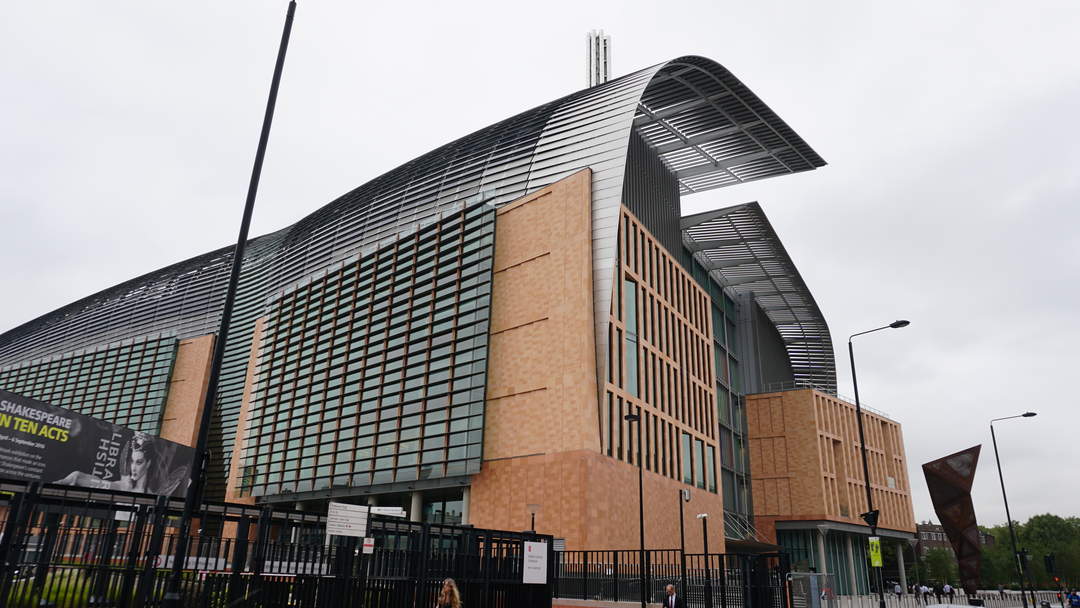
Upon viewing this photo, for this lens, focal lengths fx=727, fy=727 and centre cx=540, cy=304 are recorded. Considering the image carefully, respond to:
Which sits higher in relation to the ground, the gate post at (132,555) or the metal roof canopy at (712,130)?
the metal roof canopy at (712,130)

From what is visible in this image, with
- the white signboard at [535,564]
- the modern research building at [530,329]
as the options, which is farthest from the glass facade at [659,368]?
the white signboard at [535,564]

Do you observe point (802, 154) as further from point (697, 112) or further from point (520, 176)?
point (520, 176)

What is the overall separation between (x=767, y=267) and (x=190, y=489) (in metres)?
56.3

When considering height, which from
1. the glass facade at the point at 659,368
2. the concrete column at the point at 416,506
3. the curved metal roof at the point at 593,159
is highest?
the curved metal roof at the point at 593,159

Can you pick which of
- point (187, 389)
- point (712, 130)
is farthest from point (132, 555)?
point (187, 389)

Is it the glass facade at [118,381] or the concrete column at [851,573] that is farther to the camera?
the glass facade at [118,381]

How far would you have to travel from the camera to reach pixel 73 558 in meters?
10.1

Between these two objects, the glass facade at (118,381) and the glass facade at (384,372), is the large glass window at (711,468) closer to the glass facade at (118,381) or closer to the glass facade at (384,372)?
the glass facade at (384,372)

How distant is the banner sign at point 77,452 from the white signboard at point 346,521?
13.7 m

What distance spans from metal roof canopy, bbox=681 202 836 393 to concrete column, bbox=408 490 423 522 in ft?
88.1

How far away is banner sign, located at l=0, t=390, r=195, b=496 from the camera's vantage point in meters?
25.2

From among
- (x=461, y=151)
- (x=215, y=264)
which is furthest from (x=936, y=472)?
(x=215, y=264)

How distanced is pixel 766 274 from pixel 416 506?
36.9m

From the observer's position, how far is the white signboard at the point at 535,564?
1702 cm
